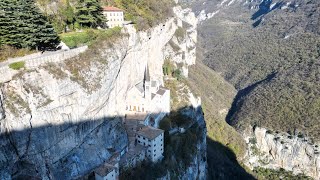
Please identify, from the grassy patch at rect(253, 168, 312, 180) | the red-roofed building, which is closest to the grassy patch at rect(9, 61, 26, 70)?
the red-roofed building

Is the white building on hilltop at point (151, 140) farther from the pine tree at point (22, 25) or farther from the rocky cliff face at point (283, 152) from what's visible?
the rocky cliff face at point (283, 152)

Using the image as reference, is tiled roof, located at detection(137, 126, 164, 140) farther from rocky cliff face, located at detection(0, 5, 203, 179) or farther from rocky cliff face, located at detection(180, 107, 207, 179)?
rocky cliff face, located at detection(180, 107, 207, 179)

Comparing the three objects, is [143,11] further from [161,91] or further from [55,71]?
[55,71]

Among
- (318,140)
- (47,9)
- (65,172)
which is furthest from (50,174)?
(318,140)

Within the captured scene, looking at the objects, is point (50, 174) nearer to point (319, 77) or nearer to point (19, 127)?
point (19, 127)

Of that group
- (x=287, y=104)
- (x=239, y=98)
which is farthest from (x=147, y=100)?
(x=239, y=98)
